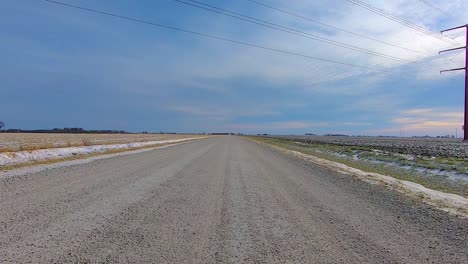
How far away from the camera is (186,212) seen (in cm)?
703

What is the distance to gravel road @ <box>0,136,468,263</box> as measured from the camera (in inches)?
180

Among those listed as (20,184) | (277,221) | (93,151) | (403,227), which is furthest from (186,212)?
(93,151)

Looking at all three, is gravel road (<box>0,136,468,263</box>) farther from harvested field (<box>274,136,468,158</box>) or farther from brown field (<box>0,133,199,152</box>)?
harvested field (<box>274,136,468,158</box>)

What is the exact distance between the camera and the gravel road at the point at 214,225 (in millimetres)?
4562

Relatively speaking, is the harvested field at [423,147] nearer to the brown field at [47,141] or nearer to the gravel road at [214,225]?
the gravel road at [214,225]

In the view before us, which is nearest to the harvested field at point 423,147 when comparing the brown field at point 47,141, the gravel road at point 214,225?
the gravel road at point 214,225

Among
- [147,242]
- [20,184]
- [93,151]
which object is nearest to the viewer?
[147,242]

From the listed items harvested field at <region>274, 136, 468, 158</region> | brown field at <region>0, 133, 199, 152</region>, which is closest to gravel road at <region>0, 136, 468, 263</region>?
brown field at <region>0, 133, 199, 152</region>

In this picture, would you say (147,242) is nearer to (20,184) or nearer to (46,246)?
(46,246)

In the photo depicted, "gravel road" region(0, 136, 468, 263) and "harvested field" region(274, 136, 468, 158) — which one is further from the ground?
"harvested field" region(274, 136, 468, 158)

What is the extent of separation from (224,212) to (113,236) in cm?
255

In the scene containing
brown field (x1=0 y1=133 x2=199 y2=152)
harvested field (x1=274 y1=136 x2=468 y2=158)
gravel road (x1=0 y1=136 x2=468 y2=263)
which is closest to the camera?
gravel road (x1=0 y1=136 x2=468 y2=263)

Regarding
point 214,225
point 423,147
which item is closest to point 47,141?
point 214,225

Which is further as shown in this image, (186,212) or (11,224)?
(186,212)
